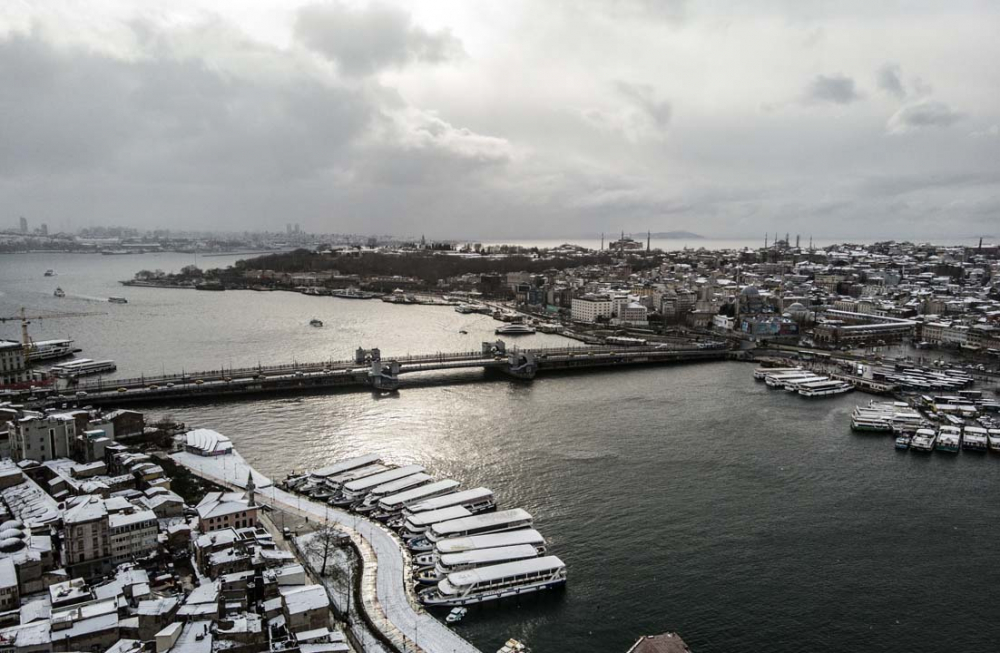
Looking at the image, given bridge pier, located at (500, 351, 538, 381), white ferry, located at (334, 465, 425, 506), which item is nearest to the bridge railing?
bridge pier, located at (500, 351, 538, 381)

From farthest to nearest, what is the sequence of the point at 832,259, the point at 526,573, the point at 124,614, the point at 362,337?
the point at 832,259 → the point at 362,337 → the point at 526,573 → the point at 124,614

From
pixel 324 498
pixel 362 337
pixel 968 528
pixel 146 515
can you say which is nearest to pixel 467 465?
pixel 324 498

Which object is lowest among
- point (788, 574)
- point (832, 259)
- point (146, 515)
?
point (788, 574)

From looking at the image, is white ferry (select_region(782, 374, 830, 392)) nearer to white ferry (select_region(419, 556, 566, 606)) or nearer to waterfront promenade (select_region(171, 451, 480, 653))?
white ferry (select_region(419, 556, 566, 606))

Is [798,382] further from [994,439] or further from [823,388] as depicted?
[994,439]

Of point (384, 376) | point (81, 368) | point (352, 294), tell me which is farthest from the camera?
point (352, 294)

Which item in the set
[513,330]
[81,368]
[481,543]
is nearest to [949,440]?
[481,543]

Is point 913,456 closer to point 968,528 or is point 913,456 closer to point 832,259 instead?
point 968,528
